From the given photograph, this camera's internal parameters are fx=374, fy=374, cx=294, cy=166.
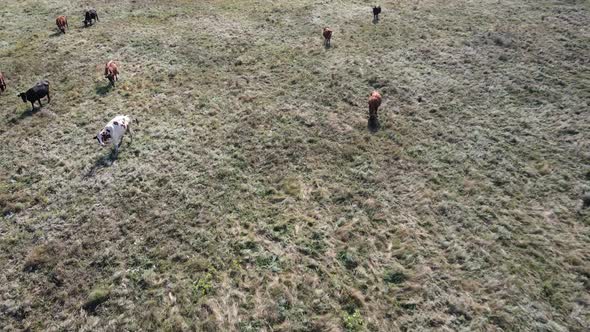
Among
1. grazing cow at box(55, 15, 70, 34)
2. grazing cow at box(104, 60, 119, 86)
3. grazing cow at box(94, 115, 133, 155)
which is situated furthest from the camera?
grazing cow at box(55, 15, 70, 34)

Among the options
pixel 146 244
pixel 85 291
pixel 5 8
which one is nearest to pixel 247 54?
pixel 146 244

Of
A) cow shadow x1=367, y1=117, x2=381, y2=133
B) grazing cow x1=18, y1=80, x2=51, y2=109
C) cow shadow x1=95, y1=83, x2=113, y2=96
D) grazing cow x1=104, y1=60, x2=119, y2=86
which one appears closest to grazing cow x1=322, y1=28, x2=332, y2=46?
cow shadow x1=367, y1=117, x2=381, y2=133

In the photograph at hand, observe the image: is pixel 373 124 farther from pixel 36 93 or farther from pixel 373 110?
pixel 36 93

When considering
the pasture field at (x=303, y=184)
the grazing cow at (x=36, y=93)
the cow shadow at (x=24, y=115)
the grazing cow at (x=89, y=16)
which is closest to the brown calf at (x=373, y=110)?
the pasture field at (x=303, y=184)

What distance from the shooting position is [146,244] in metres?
12.8

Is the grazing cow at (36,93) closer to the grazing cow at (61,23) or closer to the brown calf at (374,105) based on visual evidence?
the grazing cow at (61,23)

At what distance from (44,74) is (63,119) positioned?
20.9 feet

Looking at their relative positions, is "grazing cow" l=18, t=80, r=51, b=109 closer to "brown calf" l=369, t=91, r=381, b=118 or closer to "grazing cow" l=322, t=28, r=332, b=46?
"brown calf" l=369, t=91, r=381, b=118

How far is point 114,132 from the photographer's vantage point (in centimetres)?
1664

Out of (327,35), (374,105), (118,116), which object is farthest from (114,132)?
(327,35)

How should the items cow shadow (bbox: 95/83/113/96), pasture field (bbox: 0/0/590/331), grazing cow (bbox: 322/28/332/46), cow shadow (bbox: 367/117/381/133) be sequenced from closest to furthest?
pasture field (bbox: 0/0/590/331)
cow shadow (bbox: 367/117/381/133)
cow shadow (bbox: 95/83/113/96)
grazing cow (bbox: 322/28/332/46)

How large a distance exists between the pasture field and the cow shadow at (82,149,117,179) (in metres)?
0.08

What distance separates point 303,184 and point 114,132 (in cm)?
881

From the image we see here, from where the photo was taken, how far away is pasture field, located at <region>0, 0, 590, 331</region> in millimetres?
10867
